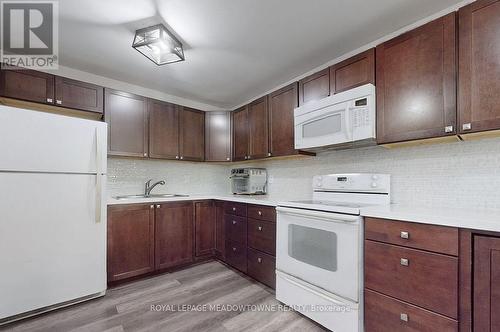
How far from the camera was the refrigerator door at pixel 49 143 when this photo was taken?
1.75m

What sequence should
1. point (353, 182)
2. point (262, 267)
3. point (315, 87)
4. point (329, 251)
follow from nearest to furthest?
point (329, 251), point (353, 182), point (315, 87), point (262, 267)

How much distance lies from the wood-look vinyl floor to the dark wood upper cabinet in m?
1.95

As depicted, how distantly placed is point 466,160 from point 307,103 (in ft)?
4.25

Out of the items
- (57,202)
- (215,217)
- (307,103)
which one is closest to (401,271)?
(307,103)

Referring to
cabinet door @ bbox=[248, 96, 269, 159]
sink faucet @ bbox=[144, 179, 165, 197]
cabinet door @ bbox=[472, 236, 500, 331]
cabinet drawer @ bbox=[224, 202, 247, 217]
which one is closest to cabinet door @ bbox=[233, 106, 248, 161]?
cabinet door @ bbox=[248, 96, 269, 159]

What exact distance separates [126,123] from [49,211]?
4.01ft

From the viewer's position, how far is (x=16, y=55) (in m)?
2.27

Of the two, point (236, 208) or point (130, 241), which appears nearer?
point (130, 241)

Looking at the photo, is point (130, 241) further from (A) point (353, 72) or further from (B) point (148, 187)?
(A) point (353, 72)

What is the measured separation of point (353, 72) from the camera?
1.93 metres

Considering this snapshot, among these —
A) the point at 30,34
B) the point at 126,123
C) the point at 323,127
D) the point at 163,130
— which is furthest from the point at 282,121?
the point at 30,34

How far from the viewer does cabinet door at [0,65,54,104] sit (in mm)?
2070

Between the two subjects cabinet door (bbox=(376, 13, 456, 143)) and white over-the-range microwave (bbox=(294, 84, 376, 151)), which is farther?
white over-the-range microwave (bbox=(294, 84, 376, 151))

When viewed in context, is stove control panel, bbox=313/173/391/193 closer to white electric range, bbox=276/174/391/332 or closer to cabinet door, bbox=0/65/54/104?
white electric range, bbox=276/174/391/332
